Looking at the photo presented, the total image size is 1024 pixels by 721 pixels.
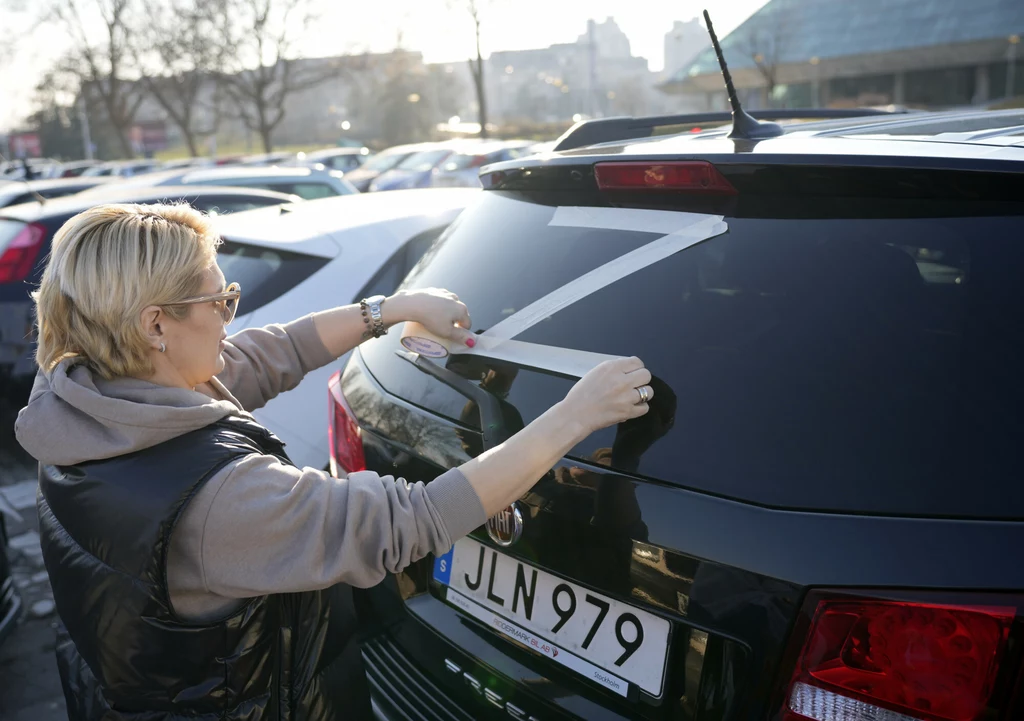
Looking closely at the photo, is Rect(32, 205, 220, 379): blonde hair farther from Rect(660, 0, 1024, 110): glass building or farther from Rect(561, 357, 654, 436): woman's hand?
Rect(660, 0, 1024, 110): glass building

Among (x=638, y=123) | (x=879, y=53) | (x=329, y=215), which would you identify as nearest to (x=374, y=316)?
(x=638, y=123)

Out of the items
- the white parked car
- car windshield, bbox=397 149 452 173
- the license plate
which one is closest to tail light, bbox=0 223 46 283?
the white parked car

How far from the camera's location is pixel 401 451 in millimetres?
1934

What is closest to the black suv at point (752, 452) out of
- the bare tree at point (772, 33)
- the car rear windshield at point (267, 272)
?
the car rear windshield at point (267, 272)

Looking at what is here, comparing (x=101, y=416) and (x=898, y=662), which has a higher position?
(x=101, y=416)

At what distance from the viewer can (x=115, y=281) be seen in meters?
1.51

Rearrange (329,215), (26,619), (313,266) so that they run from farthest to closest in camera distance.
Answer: (329,215) < (26,619) < (313,266)

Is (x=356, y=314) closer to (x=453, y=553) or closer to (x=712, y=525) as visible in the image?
(x=453, y=553)

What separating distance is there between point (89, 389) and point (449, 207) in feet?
8.91

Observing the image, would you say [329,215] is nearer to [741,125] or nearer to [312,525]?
[741,125]

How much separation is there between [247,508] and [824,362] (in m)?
0.97

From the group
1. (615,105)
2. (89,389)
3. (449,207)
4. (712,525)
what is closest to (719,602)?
(712,525)

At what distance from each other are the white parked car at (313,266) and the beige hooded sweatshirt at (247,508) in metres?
1.67

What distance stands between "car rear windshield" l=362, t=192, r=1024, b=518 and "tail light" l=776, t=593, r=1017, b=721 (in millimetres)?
142
